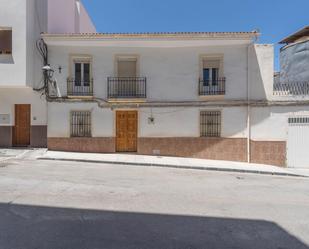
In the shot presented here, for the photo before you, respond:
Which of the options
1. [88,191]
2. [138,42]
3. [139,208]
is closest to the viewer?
[139,208]

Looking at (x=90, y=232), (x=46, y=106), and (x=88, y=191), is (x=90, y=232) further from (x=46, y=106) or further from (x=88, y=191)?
(x=46, y=106)

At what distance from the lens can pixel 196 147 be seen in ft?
41.7

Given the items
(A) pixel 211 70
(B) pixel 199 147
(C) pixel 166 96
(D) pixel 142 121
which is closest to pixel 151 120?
(D) pixel 142 121

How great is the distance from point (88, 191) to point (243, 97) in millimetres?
9439

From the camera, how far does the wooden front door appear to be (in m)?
13.2

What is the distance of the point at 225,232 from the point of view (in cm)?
408

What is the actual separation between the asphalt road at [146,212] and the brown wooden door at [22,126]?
621cm

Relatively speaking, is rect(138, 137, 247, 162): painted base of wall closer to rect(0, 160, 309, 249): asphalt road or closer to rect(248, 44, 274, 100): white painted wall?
rect(248, 44, 274, 100): white painted wall

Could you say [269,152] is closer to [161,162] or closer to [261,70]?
[261,70]

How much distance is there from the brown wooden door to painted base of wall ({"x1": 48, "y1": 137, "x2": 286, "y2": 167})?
7.04ft

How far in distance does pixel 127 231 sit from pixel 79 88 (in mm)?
10342

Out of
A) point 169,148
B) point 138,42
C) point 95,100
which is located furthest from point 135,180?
point 138,42

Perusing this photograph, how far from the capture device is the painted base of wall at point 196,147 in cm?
1242

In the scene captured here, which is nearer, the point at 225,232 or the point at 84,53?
the point at 225,232
